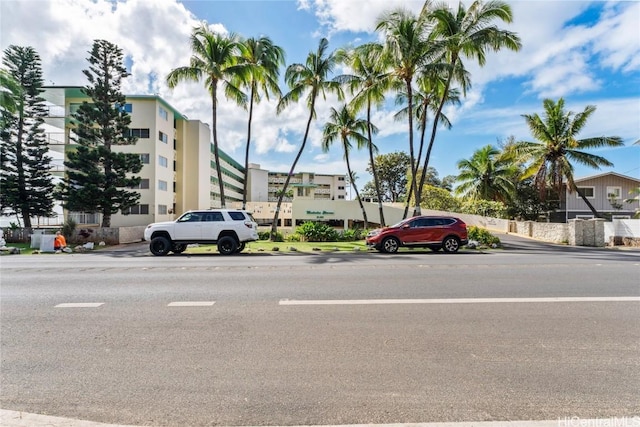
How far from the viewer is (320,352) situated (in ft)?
13.6

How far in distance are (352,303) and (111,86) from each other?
28.5 metres

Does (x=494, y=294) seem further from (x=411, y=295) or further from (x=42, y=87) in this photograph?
(x=42, y=87)

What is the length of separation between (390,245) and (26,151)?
2917cm

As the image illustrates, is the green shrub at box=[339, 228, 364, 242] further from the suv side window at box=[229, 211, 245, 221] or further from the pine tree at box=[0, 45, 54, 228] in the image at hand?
the pine tree at box=[0, 45, 54, 228]

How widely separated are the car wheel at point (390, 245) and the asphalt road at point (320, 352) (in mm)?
7726

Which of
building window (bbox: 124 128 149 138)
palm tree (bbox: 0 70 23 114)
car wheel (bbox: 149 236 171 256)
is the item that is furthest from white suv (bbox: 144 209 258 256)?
building window (bbox: 124 128 149 138)

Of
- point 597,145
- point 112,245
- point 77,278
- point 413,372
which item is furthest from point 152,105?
point 597,145

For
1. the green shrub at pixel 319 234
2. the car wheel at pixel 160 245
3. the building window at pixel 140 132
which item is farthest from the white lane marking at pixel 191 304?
the building window at pixel 140 132

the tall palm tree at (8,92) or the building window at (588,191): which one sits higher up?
the tall palm tree at (8,92)

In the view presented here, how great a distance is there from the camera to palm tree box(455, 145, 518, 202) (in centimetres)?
3356

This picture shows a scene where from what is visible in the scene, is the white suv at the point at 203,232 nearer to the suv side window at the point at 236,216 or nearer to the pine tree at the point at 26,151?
the suv side window at the point at 236,216

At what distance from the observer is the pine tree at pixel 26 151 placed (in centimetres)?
2573

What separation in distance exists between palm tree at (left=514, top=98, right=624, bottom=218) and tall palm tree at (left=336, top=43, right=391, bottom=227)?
13606mm

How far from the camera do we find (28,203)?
85.5 ft
